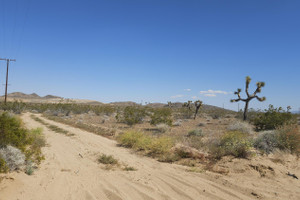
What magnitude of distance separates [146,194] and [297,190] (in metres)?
4.20

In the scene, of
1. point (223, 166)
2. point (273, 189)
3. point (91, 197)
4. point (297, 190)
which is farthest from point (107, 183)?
point (297, 190)

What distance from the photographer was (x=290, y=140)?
27.9 ft

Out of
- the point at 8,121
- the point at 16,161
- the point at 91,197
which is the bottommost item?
the point at 91,197

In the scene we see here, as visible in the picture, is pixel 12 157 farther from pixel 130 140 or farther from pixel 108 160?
pixel 130 140

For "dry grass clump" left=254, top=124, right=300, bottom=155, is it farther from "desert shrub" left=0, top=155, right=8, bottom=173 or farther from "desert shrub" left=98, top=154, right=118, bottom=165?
"desert shrub" left=0, top=155, right=8, bottom=173

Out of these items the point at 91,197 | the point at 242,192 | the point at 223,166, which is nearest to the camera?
the point at 91,197

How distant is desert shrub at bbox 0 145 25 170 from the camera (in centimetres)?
510

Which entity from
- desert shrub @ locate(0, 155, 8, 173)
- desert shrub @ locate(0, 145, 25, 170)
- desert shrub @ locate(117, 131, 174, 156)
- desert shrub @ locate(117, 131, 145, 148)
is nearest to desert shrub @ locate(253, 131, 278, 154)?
desert shrub @ locate(117, 131, 174, 156)

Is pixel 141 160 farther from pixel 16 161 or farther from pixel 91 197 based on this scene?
pixel 16 161

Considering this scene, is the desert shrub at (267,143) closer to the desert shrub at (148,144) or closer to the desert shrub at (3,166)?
the desert shrub at (148,144)

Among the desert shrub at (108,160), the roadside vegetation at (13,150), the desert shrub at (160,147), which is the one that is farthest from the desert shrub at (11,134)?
the desert shrub at (160,147)

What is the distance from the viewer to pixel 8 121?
5863 mm

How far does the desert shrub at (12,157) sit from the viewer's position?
201 inches

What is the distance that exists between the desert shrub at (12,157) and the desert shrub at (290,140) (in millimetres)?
10089
